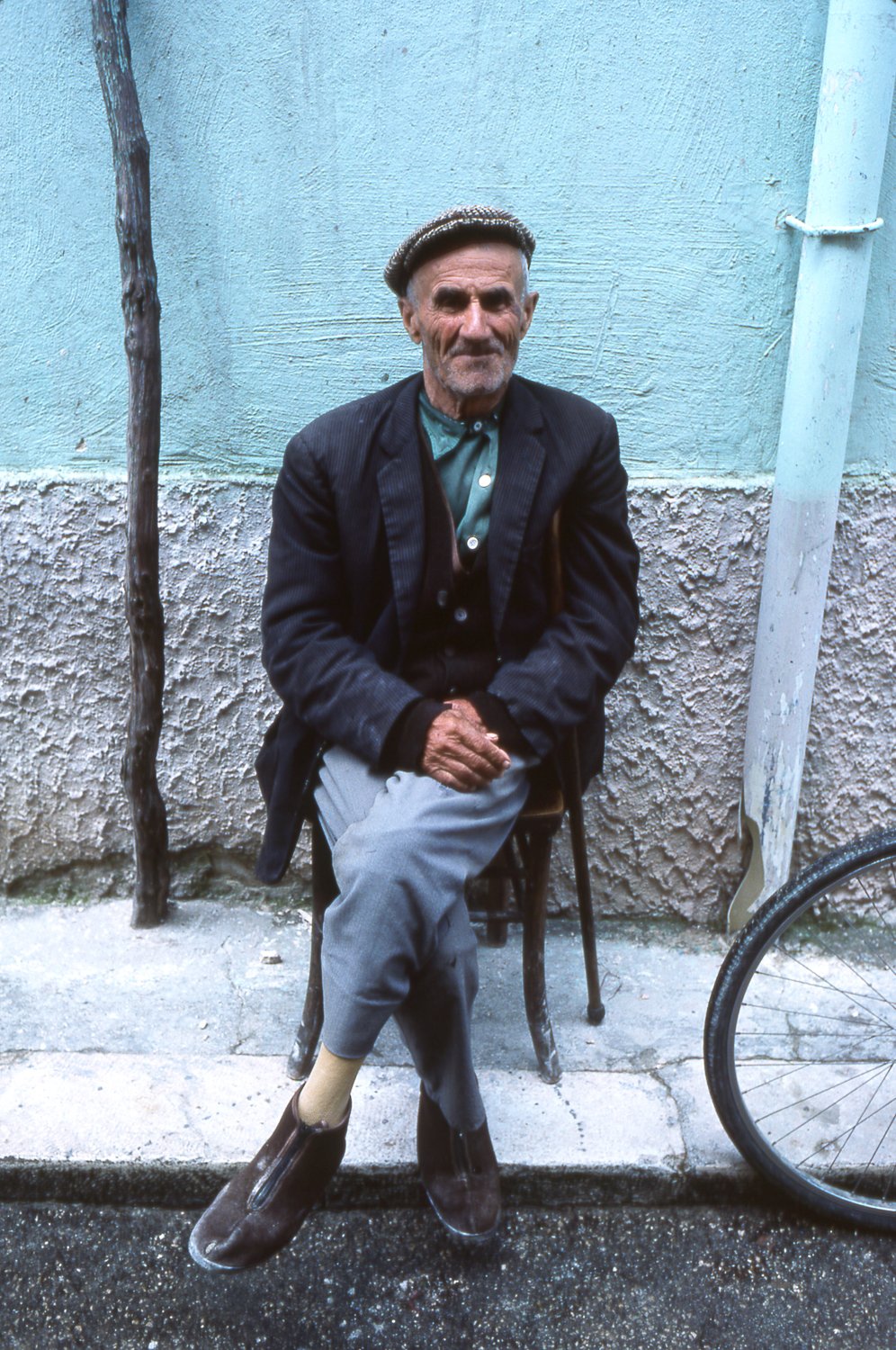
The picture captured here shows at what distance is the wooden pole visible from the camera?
8.48ft

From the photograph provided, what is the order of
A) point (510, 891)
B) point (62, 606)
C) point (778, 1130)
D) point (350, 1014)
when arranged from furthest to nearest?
point (510, 891) → point (62, 606) → point (778, 1130) → point (350, 1014)

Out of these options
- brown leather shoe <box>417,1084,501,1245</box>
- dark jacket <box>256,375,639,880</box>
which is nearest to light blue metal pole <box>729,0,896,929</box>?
dark jacket <box>256,375,639,880</box>

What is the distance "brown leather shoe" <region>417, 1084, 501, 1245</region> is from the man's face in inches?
54.0

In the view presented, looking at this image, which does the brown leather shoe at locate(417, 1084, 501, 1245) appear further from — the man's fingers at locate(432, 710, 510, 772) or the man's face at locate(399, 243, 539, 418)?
the man's face at locate(399, 243, 539, 418)

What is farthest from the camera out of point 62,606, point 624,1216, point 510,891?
point 510,891

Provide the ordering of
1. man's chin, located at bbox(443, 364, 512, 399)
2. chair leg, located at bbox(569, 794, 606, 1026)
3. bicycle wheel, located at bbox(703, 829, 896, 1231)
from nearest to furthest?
1. bicycle wheel, located at bbox(703, 829, 896, 1231)
2. man's chin, located at bbox(443, 364, 512, 399)
3. chair leg, located at bbox(569, 794, 606, 1026)

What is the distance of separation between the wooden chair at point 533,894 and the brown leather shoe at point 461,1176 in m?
0.36

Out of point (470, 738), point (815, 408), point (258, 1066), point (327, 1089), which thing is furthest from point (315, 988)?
point (815, 408)

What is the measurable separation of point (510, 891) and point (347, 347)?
1.43 m

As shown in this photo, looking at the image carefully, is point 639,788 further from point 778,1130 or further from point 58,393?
point 58,393

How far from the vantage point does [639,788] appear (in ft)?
10.1

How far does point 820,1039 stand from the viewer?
9.31 ft

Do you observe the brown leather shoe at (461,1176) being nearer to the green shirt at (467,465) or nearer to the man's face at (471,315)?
the green shirt at (467,465)

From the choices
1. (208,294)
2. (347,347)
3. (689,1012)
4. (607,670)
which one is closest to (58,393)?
(208,294)
